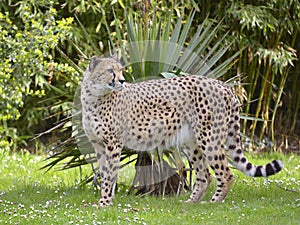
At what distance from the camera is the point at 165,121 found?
5574mm

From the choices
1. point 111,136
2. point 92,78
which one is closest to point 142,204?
point 111,136

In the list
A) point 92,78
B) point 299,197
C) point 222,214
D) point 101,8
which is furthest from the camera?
point 101,8

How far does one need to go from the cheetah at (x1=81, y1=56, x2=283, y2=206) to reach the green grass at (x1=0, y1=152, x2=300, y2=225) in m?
0.25

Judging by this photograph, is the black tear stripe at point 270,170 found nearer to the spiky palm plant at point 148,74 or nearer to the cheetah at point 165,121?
the cheetah at point 165,121

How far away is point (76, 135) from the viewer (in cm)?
586

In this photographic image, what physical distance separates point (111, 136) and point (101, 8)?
11.9ft

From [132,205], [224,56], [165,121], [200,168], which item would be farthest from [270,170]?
[224,56]

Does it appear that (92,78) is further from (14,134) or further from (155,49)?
(14,134)

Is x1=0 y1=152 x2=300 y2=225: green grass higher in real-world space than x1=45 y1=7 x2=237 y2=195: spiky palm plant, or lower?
lower

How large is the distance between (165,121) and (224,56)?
4016 mm

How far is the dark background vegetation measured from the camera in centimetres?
855

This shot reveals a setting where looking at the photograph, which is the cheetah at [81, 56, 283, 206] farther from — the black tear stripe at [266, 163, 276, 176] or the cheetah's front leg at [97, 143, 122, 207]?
the black tear stripe at [266, 163, 276, 176]

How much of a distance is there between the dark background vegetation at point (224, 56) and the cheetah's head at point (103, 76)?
8.75 ft

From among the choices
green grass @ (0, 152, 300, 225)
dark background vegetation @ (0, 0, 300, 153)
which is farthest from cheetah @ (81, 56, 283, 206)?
dark background vegetation @ (0, 0, 300, 153)
